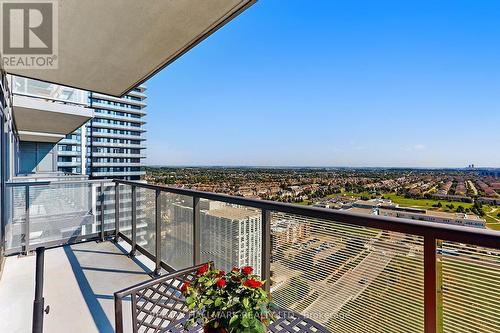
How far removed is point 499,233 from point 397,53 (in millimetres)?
17625

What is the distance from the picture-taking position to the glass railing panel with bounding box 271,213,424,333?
1384 millimetres

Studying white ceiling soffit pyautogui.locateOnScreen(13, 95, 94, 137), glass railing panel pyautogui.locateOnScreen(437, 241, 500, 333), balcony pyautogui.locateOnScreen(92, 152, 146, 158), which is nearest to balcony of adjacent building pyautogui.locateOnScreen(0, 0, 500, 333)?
glass railing panel pyautogui.locateOnScreen(437, 241, 500, 333)

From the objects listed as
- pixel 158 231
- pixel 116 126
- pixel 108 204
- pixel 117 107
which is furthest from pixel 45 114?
pixel 117 107

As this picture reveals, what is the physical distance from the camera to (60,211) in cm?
432

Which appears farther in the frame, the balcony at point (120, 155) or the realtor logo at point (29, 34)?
the balcony at point (120, 155)

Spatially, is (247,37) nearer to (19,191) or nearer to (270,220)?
(19,191)

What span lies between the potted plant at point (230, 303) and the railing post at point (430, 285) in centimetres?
75

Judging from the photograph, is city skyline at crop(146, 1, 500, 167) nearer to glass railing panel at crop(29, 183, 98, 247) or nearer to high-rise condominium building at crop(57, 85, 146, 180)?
glass railing panel at crop(29, 183, 98, 247)

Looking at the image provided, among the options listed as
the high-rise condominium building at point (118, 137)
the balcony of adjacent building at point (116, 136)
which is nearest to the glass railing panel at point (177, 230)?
the high-rise condominium building at point (118, 137)

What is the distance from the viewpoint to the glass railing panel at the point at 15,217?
146 inches

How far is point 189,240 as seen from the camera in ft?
9.98

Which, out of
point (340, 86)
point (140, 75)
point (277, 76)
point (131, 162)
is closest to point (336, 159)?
point (340, 86)

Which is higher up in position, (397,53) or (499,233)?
(397,53)

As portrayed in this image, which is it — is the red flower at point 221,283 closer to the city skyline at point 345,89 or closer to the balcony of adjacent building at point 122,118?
the city skyline at point 345,89
